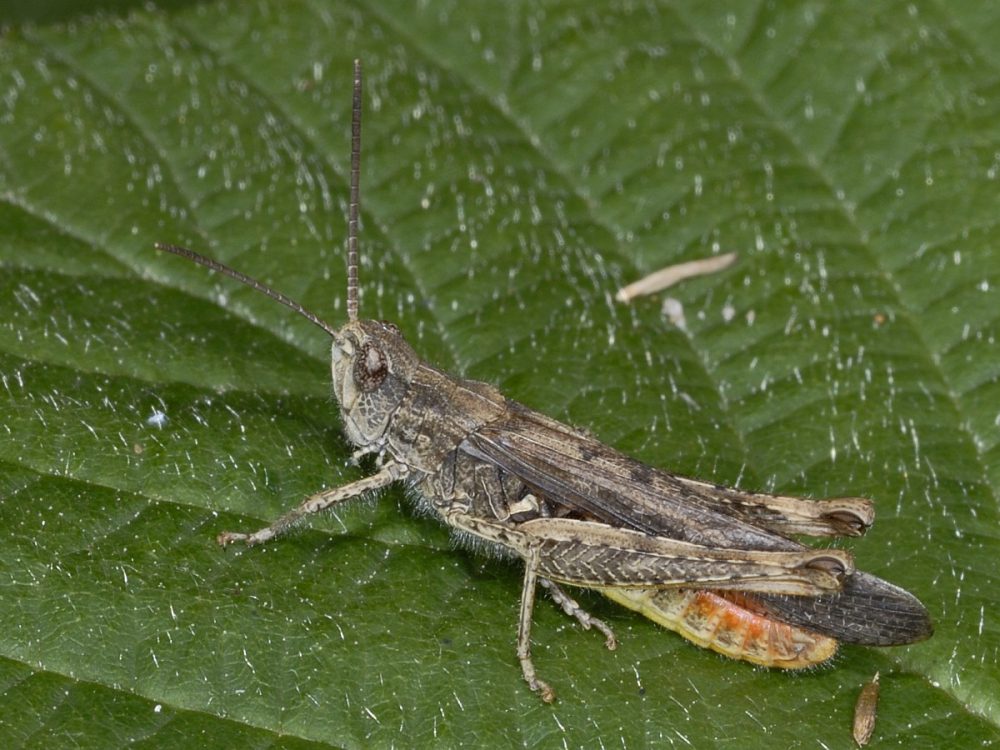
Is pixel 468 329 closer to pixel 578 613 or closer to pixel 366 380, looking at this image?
pixel 366 380

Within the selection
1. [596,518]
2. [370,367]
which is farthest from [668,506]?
[370,367]

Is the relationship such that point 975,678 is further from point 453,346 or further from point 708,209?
point 708,209

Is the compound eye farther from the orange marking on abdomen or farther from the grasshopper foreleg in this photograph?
the orange marking on abdomen

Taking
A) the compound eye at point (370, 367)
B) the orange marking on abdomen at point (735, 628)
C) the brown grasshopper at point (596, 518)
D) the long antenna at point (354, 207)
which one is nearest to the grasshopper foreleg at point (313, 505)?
the brown grasshopper at point (596, 518)

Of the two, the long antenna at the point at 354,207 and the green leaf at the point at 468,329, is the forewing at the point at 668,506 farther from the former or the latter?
the long antenna at the point at 354,207

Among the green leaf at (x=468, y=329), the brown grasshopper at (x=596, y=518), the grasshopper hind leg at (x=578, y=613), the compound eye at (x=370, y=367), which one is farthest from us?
the compound eye at (x=370, y=367)

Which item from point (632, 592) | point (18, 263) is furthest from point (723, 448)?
point (18, 263)
